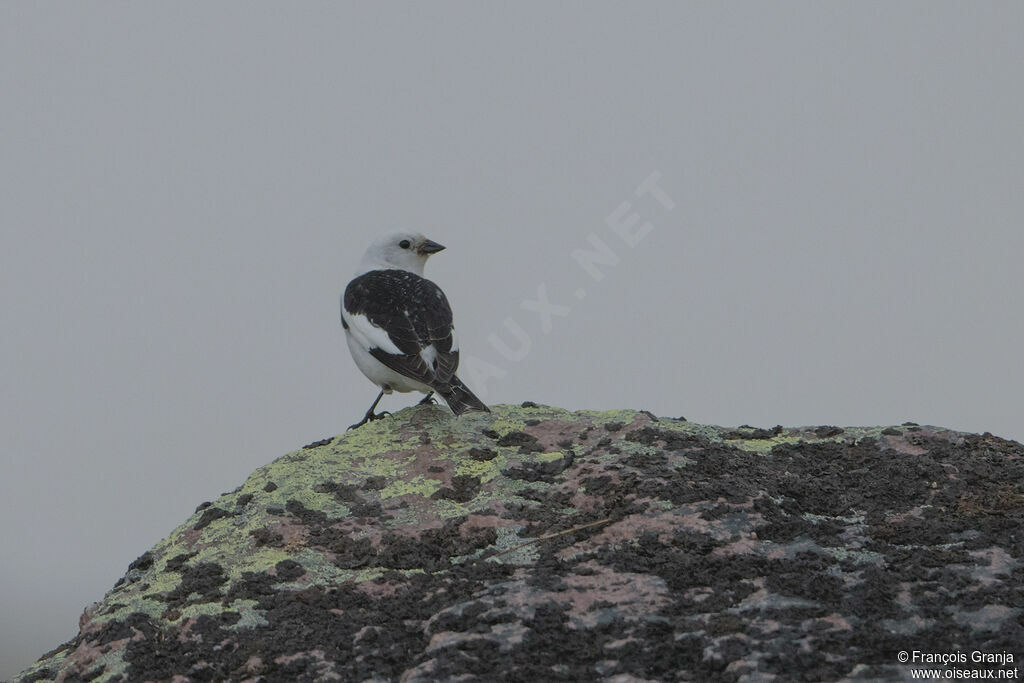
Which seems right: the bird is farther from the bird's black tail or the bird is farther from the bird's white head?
the bird's white head

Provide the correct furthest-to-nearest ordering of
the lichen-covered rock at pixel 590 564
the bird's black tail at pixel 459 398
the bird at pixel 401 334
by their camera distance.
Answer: the bird at pixel 401 334 < the bird's black tail at pixel 459 398 < the lichen-covered rock at pixel 590 564

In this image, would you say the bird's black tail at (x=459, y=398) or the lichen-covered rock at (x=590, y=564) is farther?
the bird's black tail at (x=459, y=398)

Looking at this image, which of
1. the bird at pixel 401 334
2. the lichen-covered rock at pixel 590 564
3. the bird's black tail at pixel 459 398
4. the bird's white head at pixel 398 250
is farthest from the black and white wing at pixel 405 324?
the lichen-covered rock at pixel 590 564

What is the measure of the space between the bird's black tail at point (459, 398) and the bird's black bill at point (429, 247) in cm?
261

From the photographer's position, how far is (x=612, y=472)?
166 inches

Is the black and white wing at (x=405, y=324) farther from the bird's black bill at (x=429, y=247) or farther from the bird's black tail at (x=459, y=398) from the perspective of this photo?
the bird's black bill at (x=429, y=247)

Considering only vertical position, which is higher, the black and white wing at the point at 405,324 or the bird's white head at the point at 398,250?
the bird's white head at the point at 398,250

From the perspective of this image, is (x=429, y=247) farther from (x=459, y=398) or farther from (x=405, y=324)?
(x=459, y=398)

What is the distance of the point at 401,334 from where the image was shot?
695 centimetres

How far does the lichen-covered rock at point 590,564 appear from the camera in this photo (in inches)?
116

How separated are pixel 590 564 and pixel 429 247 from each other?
5.41 meters

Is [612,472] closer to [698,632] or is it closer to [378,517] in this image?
[378,517]

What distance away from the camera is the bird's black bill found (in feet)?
28.2

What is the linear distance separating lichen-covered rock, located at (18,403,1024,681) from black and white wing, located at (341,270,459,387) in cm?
171
